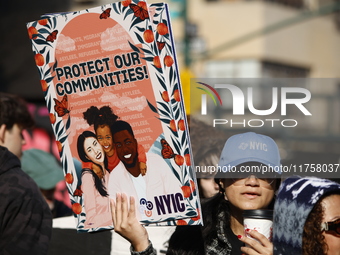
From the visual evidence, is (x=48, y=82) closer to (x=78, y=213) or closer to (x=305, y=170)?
(x=78, y=213)

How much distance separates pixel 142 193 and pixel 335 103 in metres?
9.49

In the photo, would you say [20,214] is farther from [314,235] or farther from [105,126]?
[314,235]

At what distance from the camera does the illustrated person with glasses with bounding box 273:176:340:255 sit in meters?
2.78

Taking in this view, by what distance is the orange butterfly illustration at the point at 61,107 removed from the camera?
3.30m

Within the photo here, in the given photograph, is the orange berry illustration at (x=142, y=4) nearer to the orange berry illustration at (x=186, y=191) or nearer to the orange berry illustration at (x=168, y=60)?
the orange berry illustration at (x=168, y=60)

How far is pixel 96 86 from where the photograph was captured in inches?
127

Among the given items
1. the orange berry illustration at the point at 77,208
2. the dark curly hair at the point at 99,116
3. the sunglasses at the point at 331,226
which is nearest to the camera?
the sunglasses at the point at 331,226

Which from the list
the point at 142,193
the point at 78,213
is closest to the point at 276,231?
the point at 142,193

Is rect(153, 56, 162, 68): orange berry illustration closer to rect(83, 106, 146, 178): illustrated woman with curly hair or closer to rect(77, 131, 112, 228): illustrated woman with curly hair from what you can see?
rect(83, 106, 146, 178): illustrated woman with curly hair

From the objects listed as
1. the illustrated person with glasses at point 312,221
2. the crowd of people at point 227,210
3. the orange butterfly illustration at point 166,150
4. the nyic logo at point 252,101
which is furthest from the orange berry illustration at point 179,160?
the illustrated person with glasses at point 312,221

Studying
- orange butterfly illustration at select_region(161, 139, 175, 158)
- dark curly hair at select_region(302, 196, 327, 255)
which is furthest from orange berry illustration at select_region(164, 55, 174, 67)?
dark curly hair at select_region(302, 196, 327, 255)

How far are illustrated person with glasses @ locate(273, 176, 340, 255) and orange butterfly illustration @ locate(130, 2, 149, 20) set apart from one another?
92 cm

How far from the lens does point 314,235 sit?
2.78 m

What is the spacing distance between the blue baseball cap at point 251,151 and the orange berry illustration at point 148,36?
0.62 meters
